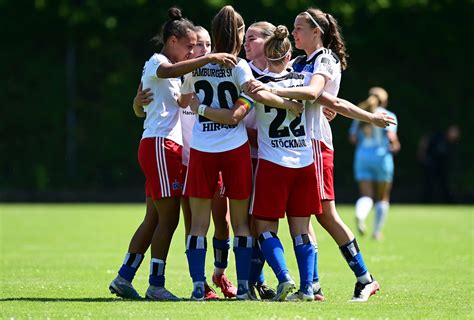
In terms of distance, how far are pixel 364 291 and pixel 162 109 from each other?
2.13 metres

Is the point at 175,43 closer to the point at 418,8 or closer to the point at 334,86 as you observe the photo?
the point at 334,86

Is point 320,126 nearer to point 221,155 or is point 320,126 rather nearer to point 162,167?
point 221,155

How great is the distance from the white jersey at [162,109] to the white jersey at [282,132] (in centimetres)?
71

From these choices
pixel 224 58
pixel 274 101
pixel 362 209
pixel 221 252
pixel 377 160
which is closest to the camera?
pixel 224 58

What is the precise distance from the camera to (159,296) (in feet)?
28.1

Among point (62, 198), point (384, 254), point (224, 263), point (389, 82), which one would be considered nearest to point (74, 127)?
point (62, 198)

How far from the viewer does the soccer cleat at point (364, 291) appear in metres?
8.51

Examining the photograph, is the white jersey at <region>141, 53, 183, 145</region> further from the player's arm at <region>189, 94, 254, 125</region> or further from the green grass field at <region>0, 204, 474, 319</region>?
the green grass field at <region>0, 204, 474, 319</region>

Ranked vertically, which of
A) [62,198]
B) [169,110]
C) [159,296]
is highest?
[169,110]

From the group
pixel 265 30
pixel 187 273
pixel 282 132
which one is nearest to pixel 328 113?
pixel 282 132

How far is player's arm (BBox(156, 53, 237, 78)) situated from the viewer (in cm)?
800

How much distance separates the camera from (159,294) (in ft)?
28.2

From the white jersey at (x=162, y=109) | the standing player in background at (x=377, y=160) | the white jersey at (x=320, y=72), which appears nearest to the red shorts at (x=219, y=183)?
the white jersey at (x=162, y=109)

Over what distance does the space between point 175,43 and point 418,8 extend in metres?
19.9
